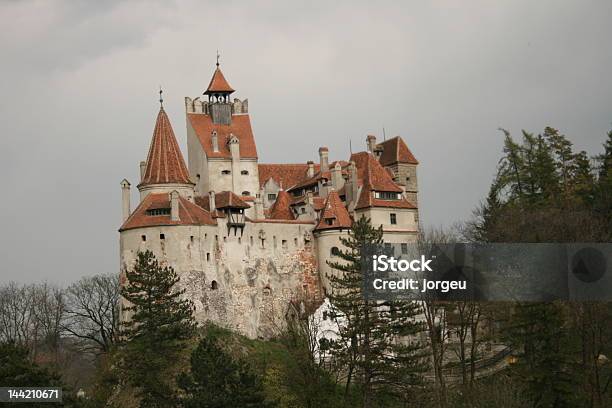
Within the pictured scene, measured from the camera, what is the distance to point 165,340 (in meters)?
72.4

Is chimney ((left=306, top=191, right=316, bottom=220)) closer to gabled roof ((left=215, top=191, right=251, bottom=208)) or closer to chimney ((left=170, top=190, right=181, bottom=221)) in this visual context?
gabled roof ((left=215, top=191, right=251, bottom=208))

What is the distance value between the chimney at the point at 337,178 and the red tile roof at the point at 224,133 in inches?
239

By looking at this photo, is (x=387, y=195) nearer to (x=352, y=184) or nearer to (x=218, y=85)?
(x=352, y=184)

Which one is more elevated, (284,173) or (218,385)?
(284,173)

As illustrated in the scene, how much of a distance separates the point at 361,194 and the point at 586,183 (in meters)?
15.6

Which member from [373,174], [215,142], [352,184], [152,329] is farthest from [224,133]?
[152,329]

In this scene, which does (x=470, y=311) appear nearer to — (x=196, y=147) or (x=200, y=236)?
(x=200, y=236)

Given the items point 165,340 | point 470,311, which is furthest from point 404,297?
point 165,340

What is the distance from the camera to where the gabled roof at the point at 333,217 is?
284 ft

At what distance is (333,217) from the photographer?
284 feet

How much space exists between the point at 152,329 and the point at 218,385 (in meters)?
13.7

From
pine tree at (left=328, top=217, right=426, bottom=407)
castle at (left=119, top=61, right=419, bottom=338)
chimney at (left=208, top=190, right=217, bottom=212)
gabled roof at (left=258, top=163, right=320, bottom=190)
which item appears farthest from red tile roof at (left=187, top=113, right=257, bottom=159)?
pine tree at (left=328, top=217, right=426, bottom=407)

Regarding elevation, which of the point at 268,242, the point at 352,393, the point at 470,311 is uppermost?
the point at 268,242

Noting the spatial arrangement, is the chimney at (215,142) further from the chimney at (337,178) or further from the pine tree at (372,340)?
the pine tree at (372,340)
